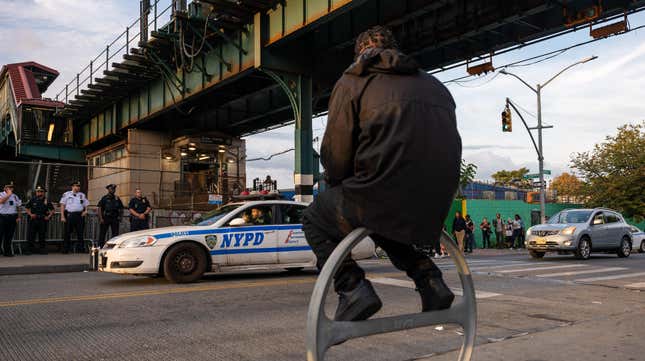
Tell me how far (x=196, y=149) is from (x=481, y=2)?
2080cm

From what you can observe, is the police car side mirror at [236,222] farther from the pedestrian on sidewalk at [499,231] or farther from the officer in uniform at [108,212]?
the pedestrian on sidewalk at [499,231]

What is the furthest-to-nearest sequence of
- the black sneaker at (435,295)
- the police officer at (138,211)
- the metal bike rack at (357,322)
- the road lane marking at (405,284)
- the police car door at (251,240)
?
the police officer at (138,211), the police car door at (251,240), the road lane marking at (405,284), the black sneaker at (435,295), the metal bike rack at (357,322)

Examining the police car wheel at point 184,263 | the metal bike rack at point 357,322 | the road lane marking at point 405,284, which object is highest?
the metal bike rack at point 357,322

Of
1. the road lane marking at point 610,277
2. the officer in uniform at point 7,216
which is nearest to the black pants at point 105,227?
the officer in uniform at point 7,216

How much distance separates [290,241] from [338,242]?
7.85 meters

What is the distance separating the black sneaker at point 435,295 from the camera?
2463 mm

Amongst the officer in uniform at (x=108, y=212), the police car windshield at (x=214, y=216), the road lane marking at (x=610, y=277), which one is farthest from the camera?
the officer in uniform at (x=108, y=212)

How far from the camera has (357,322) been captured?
7.17 ft

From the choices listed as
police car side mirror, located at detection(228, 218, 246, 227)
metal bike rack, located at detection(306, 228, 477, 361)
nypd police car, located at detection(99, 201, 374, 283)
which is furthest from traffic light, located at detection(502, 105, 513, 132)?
metal bike rack, located at detection(306, 228, 477, 361)

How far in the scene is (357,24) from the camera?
17.4m

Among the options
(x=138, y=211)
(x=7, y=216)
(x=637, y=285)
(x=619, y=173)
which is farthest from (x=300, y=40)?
(x=619, y=173)

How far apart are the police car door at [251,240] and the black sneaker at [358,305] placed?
7460 mm

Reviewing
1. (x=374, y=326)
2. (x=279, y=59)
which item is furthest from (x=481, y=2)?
(x=374, y=326)

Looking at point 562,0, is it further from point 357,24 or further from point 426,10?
point 357,24
